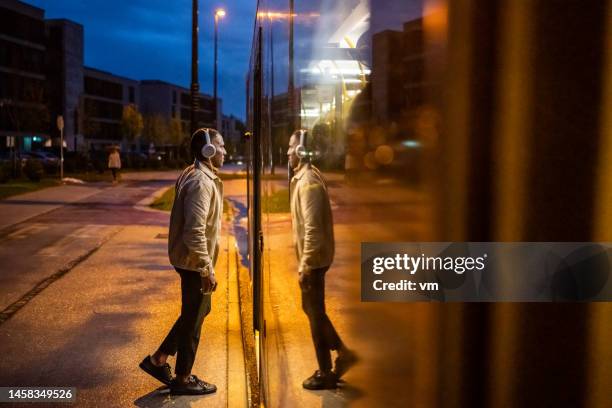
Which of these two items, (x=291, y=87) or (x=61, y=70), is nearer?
(x=291, y=87)

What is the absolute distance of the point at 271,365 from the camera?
2.93 meters

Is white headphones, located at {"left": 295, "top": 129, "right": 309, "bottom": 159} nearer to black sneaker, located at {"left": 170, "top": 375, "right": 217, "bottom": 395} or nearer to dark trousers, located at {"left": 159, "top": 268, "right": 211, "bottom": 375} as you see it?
dark trousers, located at {"left": 159, "top": 268, "right": 211, "bottom": 375}

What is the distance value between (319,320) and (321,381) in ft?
0.50

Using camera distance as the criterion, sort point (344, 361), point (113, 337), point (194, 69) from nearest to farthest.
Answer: point (344, 361) < point (113, 337) < point (194, 69)

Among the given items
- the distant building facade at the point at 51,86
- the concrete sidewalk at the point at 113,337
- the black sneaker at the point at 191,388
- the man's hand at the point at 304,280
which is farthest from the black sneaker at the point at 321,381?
the distant building facade at the point at 51,86

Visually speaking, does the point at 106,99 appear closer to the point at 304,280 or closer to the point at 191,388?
the point at 191,388

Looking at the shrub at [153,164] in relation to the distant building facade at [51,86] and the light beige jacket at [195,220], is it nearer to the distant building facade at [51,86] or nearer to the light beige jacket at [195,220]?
the distant building facade at [51,86]

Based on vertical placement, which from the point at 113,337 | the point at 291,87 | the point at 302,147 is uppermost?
the point at 291,87

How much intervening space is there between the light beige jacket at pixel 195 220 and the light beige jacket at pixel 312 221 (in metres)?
2.65

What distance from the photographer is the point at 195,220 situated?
4793 mm

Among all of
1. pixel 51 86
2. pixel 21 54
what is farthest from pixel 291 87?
pixel 51 86

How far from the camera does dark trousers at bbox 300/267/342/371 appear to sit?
186cm

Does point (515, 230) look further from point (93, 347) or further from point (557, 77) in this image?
point (93, 347)

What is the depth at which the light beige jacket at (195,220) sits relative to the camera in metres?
4.80
